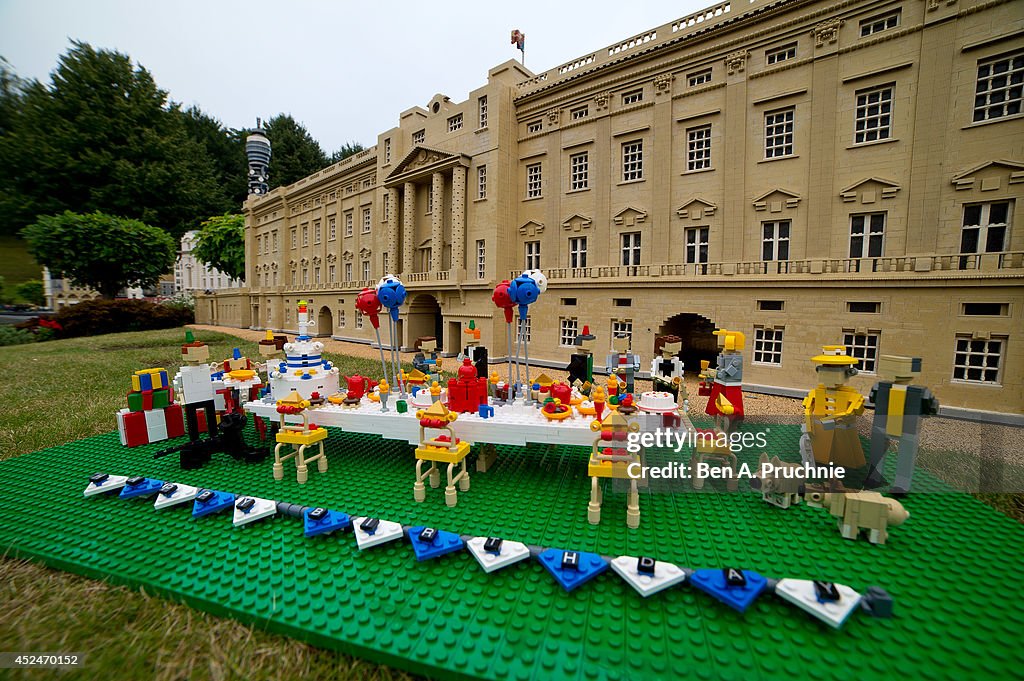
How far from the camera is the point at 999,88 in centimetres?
872

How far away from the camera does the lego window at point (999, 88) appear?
8.62m

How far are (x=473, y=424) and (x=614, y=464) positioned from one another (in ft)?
6.31

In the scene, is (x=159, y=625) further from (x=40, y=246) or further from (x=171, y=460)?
(x=40, y=246)

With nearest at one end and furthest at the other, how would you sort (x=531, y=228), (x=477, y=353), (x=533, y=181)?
(x=477, y=353) → (x=531, y=228) → (x=533, y=181)

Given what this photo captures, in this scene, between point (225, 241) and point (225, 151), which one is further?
point (225, 151)

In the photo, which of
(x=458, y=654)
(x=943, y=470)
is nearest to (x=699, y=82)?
(x=943, y=470)

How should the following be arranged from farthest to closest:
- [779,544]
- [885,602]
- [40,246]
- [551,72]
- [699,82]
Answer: [40,246] → [551,72] → [699,82] → [779,544] → [885,602]

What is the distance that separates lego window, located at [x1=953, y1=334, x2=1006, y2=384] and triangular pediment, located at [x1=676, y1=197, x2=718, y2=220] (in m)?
6.77

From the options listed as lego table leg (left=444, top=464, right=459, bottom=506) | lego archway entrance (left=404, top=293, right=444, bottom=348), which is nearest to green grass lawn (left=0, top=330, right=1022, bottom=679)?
lego table leg (left=444, top=464, right=459, bottom=506)

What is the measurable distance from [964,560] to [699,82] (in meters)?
14.1

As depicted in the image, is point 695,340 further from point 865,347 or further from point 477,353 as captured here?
point 477,353

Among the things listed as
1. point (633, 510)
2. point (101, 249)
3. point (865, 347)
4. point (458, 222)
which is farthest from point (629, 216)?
point (101, 249)

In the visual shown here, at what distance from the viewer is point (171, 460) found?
6172 millimetres

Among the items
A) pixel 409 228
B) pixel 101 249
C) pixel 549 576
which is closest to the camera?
pixel 549 576
